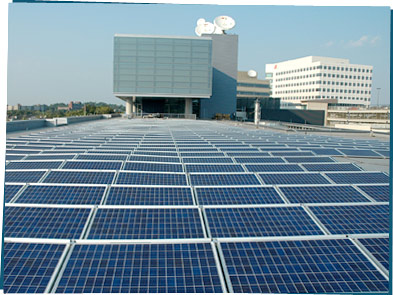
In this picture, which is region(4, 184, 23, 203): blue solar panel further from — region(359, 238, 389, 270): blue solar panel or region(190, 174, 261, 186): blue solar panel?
region(359, 238, 389, 270): blue solar panel

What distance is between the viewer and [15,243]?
20.3 ft

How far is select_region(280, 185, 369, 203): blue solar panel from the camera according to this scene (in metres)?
8.65

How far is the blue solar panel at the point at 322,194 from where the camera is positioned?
340 inches

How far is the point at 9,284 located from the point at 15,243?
1.02 m

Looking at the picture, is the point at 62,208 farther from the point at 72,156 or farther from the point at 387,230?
the point at 387,230

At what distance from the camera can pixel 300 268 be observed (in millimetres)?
5715

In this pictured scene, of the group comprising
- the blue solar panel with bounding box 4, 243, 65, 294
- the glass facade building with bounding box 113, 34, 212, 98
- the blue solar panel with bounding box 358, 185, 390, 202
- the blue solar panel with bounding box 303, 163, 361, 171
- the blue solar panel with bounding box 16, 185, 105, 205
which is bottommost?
the blue solar panel with bounding box 4, 243, 65, 294


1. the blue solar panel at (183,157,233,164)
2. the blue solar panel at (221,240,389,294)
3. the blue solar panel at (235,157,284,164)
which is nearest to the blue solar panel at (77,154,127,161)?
the blue solar panel at (183,157,233,164)

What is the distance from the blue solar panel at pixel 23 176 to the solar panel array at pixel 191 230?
0.09 feet

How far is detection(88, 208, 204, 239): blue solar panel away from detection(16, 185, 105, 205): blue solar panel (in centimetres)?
93

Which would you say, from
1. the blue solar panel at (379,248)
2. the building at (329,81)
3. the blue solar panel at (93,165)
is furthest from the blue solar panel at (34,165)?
the building at (329,81)

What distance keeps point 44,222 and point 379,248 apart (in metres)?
7.00

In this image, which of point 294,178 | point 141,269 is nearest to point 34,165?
point 141,269

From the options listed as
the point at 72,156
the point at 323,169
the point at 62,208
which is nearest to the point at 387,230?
the point at 323,169
